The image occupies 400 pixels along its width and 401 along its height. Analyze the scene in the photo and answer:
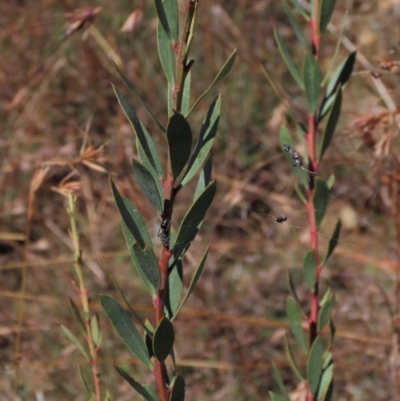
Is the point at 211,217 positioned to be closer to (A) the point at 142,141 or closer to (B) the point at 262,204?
(B) the point at 262,204

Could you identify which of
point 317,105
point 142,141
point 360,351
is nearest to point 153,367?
point 142,141

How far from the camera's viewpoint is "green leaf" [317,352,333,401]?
83 cm

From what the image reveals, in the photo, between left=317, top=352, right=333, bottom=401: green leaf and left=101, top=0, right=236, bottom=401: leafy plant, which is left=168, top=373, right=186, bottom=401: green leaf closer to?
left=101, top=0, right=236, bottom=401: leafy plant

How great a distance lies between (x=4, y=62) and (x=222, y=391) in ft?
6.32

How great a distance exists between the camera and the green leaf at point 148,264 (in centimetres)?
62

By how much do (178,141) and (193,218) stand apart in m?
0.08

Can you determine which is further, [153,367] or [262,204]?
[262,204]

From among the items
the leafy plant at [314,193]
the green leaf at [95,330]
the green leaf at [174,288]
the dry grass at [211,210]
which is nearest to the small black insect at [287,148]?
the leafy plant at [314,193]

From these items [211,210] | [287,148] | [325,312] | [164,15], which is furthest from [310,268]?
[211,210]

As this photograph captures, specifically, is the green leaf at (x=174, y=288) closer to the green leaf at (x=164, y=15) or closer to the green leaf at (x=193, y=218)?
the green leaf at (x=193, y=218)

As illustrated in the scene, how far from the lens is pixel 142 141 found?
25.2 inches

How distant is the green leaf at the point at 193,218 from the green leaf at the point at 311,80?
30 cm

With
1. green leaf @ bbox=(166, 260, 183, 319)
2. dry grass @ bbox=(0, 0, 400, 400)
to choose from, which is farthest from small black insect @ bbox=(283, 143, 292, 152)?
dry grass @ bbox=(0, 0, 400, 400)

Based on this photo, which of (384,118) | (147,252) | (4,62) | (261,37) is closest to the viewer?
(147,252)
